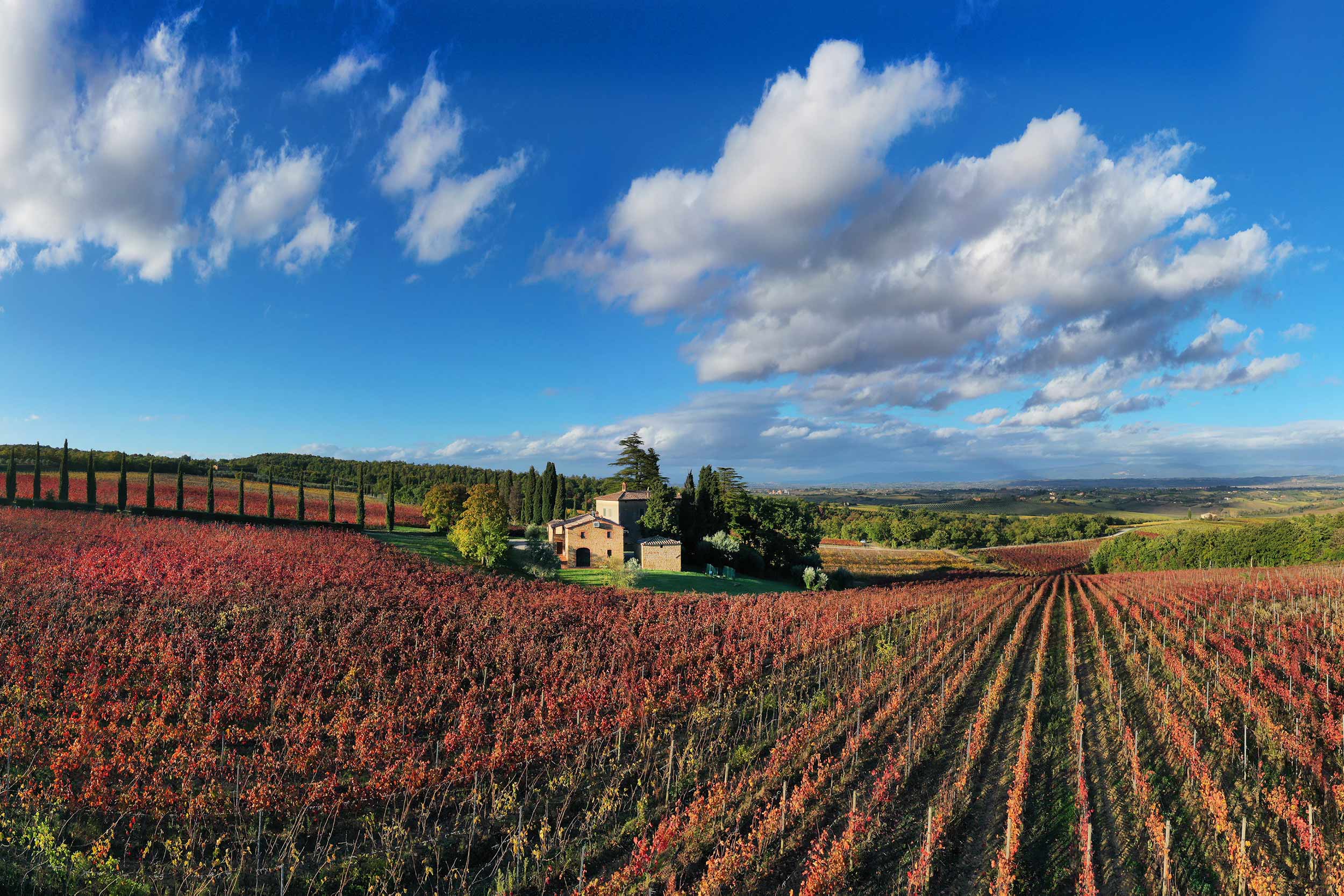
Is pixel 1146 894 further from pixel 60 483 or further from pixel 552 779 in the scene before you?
pixel 60 483

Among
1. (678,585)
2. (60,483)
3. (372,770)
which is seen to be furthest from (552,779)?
(60,483)

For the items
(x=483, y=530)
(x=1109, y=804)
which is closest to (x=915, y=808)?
(x=1109, y=804)

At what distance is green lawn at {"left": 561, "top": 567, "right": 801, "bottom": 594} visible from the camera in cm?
3528

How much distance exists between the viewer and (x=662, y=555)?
43.1 m

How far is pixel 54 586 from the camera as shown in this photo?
62.3 ft

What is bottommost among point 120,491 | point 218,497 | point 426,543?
point 426,543

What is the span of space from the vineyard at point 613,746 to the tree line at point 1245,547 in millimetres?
27815

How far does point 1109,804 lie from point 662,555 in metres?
33.7

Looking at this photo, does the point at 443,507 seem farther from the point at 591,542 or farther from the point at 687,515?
the point at 687,515

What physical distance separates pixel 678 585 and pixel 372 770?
25.3m

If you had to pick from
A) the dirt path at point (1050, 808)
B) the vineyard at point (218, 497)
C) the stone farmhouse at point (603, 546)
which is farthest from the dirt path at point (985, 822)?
the vineyard at point (218, 497)

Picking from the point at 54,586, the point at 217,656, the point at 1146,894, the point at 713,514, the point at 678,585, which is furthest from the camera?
the point at 713,514

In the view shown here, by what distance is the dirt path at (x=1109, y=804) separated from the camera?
28.4 ft

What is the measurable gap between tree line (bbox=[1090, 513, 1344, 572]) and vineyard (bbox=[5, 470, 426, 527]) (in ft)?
245
